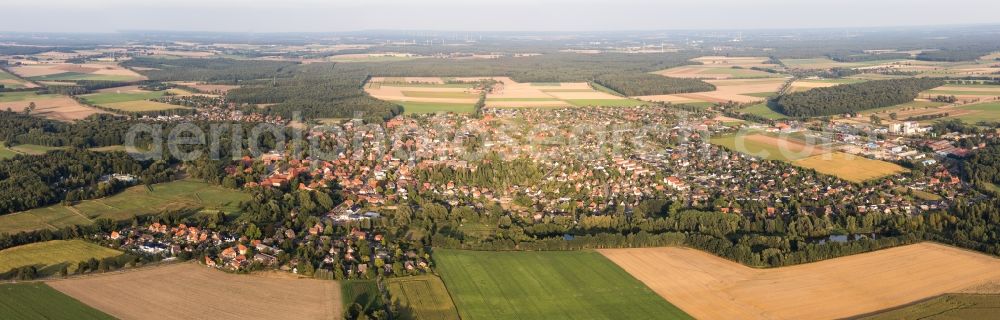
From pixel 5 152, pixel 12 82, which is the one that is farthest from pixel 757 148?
pixel 12 82

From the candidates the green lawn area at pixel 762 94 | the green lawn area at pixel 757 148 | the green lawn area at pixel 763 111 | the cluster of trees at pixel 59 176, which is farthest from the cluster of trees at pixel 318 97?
the green lawn area at pixel 762 94

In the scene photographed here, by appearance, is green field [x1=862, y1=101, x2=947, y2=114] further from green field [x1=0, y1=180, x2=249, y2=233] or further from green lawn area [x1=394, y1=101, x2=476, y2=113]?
green field [x1=0, y1=180, x2=249, y2=233]

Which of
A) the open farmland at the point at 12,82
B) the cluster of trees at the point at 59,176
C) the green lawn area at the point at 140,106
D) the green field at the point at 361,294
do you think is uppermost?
the open farmland at the point at 12,82

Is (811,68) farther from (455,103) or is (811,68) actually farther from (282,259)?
(282,259)

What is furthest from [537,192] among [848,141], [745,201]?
[848,141]

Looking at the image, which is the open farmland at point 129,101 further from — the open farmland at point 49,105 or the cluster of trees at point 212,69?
the cluster of trees at point 212,69

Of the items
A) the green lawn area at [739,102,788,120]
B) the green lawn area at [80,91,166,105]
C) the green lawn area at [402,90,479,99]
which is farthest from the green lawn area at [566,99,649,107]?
the green lawn area at [80,91,166,105]
